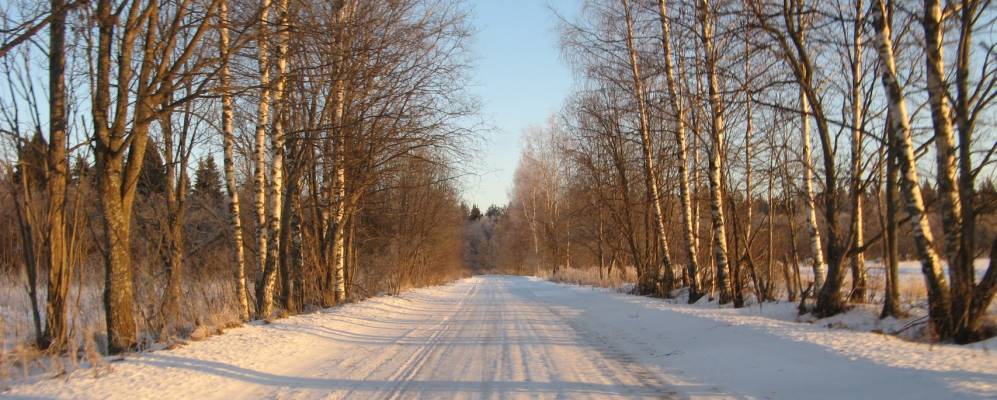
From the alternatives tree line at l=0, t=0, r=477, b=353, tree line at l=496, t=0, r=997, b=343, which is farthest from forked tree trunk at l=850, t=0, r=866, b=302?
tree line at l=0, t=0, r=477, b=353

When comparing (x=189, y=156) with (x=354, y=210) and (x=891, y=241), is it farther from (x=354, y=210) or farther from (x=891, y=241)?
(x=891, y=241)

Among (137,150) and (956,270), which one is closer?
(956,270)

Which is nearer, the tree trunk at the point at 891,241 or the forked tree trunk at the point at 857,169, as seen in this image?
the tree trunk at the point at 891,241

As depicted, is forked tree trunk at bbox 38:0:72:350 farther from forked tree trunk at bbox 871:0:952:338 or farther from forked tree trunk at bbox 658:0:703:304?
forked tree trunk at bbox 658:0:703:304

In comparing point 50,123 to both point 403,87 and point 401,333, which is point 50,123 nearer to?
point 401,333

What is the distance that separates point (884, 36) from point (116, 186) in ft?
33.3

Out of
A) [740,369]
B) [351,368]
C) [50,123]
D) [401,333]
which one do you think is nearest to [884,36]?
[740,369]

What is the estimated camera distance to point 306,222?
19.1m

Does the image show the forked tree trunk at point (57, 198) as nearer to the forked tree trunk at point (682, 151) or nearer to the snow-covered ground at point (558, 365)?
the snow-covered ground at point (558, 365)

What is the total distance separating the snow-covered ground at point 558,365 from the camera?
5.73 metres

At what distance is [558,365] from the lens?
736cm

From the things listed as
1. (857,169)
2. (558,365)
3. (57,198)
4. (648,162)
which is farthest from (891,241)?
(57,198)

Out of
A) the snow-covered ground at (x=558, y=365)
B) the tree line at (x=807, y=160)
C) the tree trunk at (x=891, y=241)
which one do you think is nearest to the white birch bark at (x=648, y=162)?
the tree line at (x=807, y=160)

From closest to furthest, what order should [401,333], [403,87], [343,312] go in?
[401,333] → [343,312] → [403,87]
